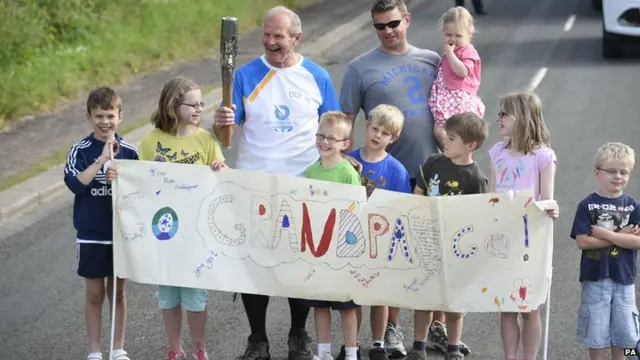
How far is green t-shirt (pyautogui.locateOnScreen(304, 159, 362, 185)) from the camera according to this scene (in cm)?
748

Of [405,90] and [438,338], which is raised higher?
[405,90]

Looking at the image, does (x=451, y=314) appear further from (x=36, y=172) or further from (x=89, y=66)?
(x=89, y=66)

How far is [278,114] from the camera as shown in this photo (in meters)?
7.73

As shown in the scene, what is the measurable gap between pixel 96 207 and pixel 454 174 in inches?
82.3

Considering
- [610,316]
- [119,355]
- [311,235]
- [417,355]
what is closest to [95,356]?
[119,355]

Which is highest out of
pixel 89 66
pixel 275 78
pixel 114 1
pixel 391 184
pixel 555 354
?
pixel 114 1

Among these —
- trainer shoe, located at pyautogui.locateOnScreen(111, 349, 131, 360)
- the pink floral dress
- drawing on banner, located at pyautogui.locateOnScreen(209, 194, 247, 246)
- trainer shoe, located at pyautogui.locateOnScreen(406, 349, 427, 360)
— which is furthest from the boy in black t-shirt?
trainer shoe, located at pyautogui.locateOnScreen(111, 349, 131, 360)

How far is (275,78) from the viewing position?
7750mm

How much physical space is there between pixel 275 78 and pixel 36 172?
5702 millimetres

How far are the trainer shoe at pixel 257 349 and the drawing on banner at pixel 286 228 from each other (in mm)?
715

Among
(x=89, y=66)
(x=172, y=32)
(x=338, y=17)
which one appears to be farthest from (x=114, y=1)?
(x=338, y=17)

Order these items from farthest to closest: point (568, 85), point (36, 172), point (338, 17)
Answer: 1. point (338, 17)
2. point (568, 85)
3. point (36, 172)

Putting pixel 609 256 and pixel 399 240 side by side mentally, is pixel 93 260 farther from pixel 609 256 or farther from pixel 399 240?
pixel 609 256

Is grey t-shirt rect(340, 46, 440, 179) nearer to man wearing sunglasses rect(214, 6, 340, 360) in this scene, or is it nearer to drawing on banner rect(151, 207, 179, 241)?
man wearing sunglasses rect(214, 6, 340, 360)
